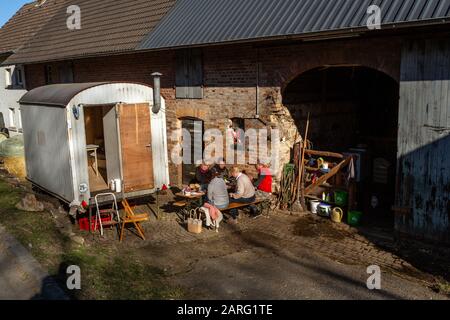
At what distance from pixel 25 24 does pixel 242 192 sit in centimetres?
2123

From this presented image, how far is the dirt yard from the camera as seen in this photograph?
7246mm

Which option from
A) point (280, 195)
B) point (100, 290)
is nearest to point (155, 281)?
point (100, 290)

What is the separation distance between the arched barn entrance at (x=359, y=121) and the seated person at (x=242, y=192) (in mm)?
1979

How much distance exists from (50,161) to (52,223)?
8.04 ft

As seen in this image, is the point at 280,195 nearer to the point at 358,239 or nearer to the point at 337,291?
the point at 358,239

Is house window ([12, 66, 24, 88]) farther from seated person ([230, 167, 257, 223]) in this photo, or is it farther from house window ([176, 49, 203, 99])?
seated person ([230, 167, 257, 223])

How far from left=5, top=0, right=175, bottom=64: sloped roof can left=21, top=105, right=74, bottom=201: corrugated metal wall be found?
12.9 feet

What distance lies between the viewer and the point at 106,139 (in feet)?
39.7

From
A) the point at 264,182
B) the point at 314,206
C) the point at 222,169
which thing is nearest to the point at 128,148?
the point at 222,169

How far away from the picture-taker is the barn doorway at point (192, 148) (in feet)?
45.4

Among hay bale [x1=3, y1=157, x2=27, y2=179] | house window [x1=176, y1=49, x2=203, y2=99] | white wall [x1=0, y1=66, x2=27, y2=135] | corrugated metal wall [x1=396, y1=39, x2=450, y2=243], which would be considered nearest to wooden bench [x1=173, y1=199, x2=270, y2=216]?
corrugated metal wall [x1=396, y1=39, x2=450, y2=243]

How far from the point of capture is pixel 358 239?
982 centimetres

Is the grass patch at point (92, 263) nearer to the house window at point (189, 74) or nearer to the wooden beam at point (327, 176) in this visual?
the wooden beam at point (327, 176)
